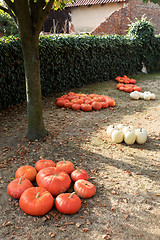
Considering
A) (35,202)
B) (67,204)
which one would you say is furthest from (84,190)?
(35,202)

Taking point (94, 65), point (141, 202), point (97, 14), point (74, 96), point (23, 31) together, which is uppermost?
point (97, 14)

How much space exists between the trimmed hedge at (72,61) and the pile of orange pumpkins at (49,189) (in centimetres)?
368

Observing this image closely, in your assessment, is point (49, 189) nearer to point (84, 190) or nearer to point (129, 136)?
point (84, 190)

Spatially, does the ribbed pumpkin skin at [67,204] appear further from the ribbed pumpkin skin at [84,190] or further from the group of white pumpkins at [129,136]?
the group of white pumpkins at [129,136]

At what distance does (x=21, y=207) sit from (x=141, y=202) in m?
1.55

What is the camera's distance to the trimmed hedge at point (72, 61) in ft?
21.3

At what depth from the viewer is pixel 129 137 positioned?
4.60 m

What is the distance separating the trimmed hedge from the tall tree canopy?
82.1 inches

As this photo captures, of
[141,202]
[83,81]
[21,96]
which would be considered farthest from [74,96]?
[141,202]

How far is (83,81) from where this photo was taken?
9609mm

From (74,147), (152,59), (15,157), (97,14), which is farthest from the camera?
(97,14)

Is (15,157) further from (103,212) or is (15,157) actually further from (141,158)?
(141,158)

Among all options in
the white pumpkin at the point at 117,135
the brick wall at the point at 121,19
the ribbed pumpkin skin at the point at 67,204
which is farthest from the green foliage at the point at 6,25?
the ribbed pumpkin skin at the point at 67,204

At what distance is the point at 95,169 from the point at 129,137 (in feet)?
3.82
